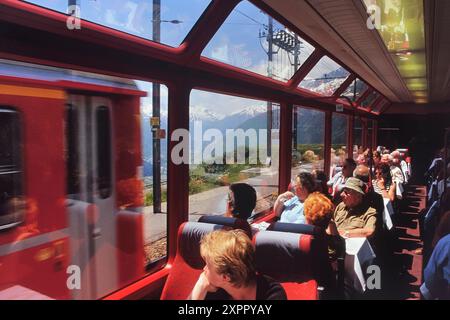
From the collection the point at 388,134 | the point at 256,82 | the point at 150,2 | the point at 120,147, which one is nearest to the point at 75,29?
the point at 150,2

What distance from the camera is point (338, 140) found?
7754 mm

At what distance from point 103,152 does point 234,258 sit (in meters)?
1.49

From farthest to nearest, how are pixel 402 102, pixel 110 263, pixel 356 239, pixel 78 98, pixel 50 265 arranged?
pixel 402 102 < pixel 356 239 < pixel 110 263 < pixel 78 98 < pixel 50 265

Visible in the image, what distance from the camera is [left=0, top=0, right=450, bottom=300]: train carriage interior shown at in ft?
6.48

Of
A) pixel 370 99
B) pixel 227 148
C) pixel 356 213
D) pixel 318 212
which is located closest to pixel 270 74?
pixel 227 148

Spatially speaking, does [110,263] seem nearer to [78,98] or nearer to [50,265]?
[50,265]

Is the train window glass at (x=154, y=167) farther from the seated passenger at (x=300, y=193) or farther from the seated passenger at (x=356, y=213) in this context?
the seated passenger at (x=356, y=213)

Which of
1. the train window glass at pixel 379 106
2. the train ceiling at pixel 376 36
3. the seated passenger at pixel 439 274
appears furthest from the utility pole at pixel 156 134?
the train window glass at pixel 379 106

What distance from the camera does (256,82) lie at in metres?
3.84

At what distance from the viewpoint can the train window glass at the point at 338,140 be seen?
7.23 m

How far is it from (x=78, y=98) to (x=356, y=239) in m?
2.44

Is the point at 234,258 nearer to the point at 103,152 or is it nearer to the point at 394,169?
the point at 103,152

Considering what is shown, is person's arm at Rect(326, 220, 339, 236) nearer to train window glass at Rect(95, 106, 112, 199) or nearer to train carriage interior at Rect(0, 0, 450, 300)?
train carriage interior at Rect(0, 0, 450, 300)

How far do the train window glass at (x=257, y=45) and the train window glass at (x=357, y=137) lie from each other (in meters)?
5.30
